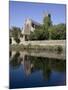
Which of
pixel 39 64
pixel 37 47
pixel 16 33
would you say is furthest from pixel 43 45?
pixel 16 33

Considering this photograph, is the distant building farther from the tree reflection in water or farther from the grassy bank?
the tree reflection in water

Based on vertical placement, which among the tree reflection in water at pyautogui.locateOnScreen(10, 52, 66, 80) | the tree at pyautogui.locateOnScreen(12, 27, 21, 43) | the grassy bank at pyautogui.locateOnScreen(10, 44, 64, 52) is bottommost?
the tree reflection in water at pyautogui.locateOnScreen(10, 52, 66, 80)

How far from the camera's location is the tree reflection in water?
2.38 meters

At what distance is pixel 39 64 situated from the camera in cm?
244

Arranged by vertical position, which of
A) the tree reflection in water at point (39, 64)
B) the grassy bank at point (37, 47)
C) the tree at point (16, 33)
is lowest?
the tree reflection in water at point (39, 64)

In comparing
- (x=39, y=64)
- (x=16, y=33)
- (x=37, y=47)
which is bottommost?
(x=39, y=64)

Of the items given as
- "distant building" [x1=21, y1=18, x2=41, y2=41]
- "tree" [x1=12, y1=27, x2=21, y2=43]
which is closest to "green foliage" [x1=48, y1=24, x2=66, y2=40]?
"distant building" [x1=21, y1=18, x2=41, y2=41]

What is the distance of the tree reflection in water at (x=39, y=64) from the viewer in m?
2.38

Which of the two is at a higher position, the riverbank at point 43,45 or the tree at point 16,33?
the tree at point 16,33

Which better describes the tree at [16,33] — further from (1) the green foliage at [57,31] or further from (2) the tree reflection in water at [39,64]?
(1) the green foliage at [57,31]

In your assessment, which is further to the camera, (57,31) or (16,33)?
(57,31)

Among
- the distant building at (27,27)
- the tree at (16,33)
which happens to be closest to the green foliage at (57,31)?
the distant building at (27,27)

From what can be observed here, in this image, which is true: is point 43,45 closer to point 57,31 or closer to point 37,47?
point 37,47

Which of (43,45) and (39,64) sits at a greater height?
(43,45)
